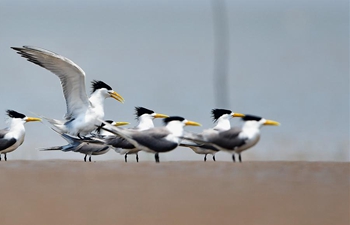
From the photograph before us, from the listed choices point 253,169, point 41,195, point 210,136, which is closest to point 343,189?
point 253,169

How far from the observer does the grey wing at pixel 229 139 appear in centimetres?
751

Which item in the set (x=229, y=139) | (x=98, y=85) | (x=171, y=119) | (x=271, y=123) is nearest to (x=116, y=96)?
(x=98, y=85)

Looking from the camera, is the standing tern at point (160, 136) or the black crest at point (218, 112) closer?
the standing tern at point (160, 136)

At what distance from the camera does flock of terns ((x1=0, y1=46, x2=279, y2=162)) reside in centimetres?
757

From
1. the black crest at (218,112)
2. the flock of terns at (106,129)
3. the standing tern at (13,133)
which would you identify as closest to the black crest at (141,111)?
the flock of terns at (106,129)

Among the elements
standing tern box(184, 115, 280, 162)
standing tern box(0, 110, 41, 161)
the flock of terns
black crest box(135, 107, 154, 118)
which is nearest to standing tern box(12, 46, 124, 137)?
the flock of terns

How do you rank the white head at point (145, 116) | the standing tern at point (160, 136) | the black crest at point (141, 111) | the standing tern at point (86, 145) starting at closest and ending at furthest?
the standing tern at point (160, 136), the white head at point (145, 116), the black crest at point (141, 111), the standing tern at point (86, 145)

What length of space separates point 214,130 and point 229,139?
182mm

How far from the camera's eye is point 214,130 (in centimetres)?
768

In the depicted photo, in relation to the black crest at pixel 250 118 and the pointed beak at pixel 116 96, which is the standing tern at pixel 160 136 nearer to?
→ the black crest at pixel 250 118

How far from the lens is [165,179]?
824cm

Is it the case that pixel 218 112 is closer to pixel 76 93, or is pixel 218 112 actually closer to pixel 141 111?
pixel 141 111

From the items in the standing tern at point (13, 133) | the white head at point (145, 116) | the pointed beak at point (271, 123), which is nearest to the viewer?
the pointed beak at point (271, 123)

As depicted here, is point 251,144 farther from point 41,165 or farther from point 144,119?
point 41,165
